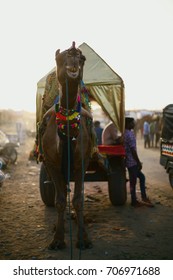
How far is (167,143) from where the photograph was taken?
29.6ft

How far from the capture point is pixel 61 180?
198 inches

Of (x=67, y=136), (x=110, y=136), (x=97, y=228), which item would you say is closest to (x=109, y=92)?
(x=110, y=136)

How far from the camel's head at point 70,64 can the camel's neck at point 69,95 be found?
0.35ft

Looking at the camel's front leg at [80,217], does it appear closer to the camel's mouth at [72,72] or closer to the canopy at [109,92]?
the camel's mouth at [72,72]

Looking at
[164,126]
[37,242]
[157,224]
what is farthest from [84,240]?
[164,126]

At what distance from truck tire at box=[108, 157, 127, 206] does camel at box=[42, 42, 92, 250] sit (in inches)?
73.2

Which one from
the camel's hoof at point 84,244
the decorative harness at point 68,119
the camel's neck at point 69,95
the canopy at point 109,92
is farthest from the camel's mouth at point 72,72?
the canopy at point 109,92

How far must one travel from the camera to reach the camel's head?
4.01 meters

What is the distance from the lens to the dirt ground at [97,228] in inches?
178

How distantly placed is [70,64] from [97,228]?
2943 millimetres

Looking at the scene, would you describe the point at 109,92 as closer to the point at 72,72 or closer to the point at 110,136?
the point at 110,136

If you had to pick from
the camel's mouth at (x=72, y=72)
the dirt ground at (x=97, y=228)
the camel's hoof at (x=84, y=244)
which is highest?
the camel's mouth at (x=72, y=72)

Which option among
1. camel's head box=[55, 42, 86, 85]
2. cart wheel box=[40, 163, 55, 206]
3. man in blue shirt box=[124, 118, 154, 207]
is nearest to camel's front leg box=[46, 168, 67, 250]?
camel's head box=[55, 42, 86, 85]

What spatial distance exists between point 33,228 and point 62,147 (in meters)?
1.77
